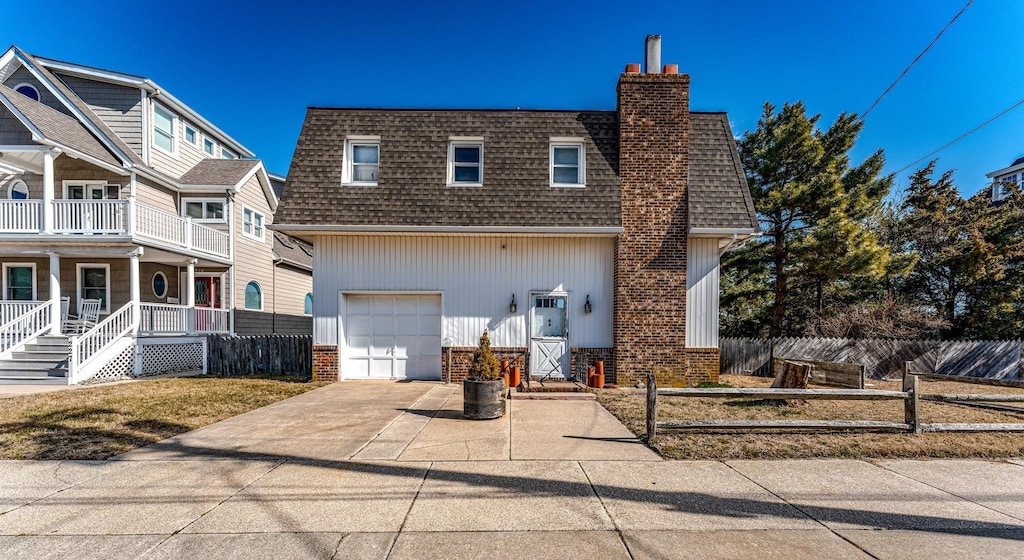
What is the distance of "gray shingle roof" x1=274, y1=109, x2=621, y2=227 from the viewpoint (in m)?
10.8

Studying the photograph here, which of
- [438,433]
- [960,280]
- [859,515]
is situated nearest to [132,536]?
[438,433]

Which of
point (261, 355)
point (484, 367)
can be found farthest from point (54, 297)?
point (484, 367)

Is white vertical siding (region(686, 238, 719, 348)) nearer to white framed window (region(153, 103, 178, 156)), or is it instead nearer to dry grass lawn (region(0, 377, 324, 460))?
dry grass lawn (region(0, 377, 324, 460))

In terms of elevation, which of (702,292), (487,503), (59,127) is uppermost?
(59,127)

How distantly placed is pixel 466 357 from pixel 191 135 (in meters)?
16.2

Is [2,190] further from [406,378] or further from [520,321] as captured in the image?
[520,321]

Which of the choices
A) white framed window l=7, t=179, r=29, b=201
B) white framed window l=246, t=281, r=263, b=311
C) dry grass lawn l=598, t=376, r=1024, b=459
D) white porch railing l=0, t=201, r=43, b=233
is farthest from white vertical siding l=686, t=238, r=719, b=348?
white framed window l=7, t=179, r=29, b=201

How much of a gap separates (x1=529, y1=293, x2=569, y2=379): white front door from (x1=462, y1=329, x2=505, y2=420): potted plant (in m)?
3.65

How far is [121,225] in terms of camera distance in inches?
492

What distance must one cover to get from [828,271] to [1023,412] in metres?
7.69

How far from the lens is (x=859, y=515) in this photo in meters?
3.97

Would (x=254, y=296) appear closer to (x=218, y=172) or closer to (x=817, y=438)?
(x=218, y=172)

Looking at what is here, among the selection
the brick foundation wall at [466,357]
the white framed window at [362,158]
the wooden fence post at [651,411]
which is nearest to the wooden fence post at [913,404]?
the wooden fence post at [651,411]

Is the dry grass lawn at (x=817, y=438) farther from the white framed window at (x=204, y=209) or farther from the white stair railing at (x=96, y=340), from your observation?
the white framed window at (x=204, y=209)
